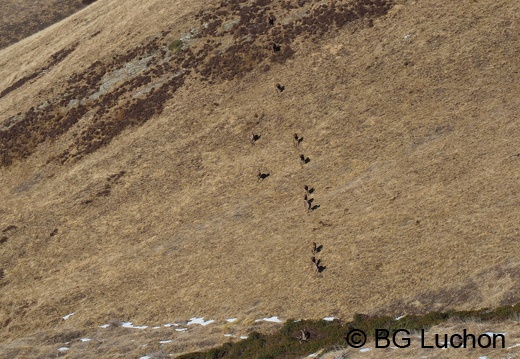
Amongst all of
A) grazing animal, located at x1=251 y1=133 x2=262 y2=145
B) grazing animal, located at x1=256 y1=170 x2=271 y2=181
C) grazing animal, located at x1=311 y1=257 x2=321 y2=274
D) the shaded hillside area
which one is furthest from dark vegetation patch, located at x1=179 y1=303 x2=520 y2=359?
the shaded hillside area

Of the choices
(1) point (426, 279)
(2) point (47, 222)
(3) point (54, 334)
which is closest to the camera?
(1) point (426, 279)

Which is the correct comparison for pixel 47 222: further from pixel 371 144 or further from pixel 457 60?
pixel 457 60

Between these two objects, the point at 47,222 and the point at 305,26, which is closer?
the point at 47,222

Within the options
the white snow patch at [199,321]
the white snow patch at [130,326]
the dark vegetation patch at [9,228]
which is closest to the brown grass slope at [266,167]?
the dark vegetation patch at [9,228]

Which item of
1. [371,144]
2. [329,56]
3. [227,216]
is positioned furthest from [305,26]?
[227,216]

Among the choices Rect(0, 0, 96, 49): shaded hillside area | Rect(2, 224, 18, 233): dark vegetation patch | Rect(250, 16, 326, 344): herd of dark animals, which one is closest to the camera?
Rect(250, 16, 326, 344): herd of dark animals

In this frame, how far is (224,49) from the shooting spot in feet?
212

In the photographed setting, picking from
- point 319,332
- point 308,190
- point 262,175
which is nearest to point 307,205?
point 308,190

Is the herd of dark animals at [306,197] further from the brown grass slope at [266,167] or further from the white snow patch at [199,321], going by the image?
the white snow patch at [199,321]

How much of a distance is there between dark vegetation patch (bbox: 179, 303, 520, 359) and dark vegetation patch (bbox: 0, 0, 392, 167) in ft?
103

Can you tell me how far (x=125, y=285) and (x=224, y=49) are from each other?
98.1ft

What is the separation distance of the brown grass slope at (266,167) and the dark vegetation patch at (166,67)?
23 cm

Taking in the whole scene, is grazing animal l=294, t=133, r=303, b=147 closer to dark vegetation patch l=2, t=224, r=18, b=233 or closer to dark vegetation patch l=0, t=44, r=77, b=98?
dark vegetation patch l=2, t=224, r=18, b=233

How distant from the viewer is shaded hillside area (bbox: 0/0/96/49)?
103m
